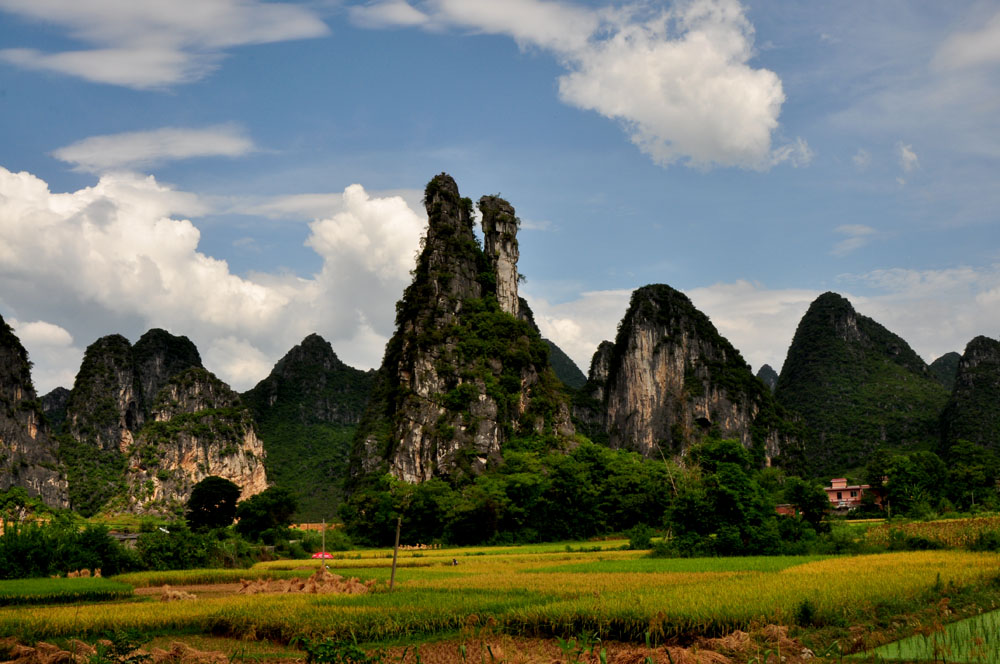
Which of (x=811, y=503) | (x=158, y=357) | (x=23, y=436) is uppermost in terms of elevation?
(x=158, y=357)

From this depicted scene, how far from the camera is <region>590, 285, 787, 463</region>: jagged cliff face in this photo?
8006 cm

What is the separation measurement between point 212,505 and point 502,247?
99.0 ft

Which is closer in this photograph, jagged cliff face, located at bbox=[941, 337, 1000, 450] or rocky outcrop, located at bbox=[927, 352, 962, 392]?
jagged cliff face, located at bbox=[941, 337, 1000, 450]

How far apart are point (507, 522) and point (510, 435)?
1262 cm

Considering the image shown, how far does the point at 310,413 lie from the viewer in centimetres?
10038

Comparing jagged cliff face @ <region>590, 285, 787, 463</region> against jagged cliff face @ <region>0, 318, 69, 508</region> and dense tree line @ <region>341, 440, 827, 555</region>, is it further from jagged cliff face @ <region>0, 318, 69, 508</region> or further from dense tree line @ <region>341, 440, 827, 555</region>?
jagged cliff face @ <region>0, 318, 69, 508</region>

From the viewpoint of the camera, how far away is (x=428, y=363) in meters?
58.4

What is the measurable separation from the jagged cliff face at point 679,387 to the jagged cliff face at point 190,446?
124 feet

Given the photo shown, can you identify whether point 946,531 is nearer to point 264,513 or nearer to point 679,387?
point 264,513

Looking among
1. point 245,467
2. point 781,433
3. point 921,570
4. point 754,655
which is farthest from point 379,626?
point 781,433

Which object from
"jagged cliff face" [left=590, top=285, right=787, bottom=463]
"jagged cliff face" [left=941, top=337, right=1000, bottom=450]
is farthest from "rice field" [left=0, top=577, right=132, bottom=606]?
"jagged cliff face" [left=941, top=337, right=1000, bottom=450]

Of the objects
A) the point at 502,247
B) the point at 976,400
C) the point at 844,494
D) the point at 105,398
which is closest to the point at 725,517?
the point at 844,494

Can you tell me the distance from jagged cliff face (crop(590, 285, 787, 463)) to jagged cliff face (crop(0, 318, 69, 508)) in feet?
170

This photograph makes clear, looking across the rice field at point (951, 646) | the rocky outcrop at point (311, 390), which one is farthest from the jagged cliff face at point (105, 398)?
the rice field at point (951, 646)
